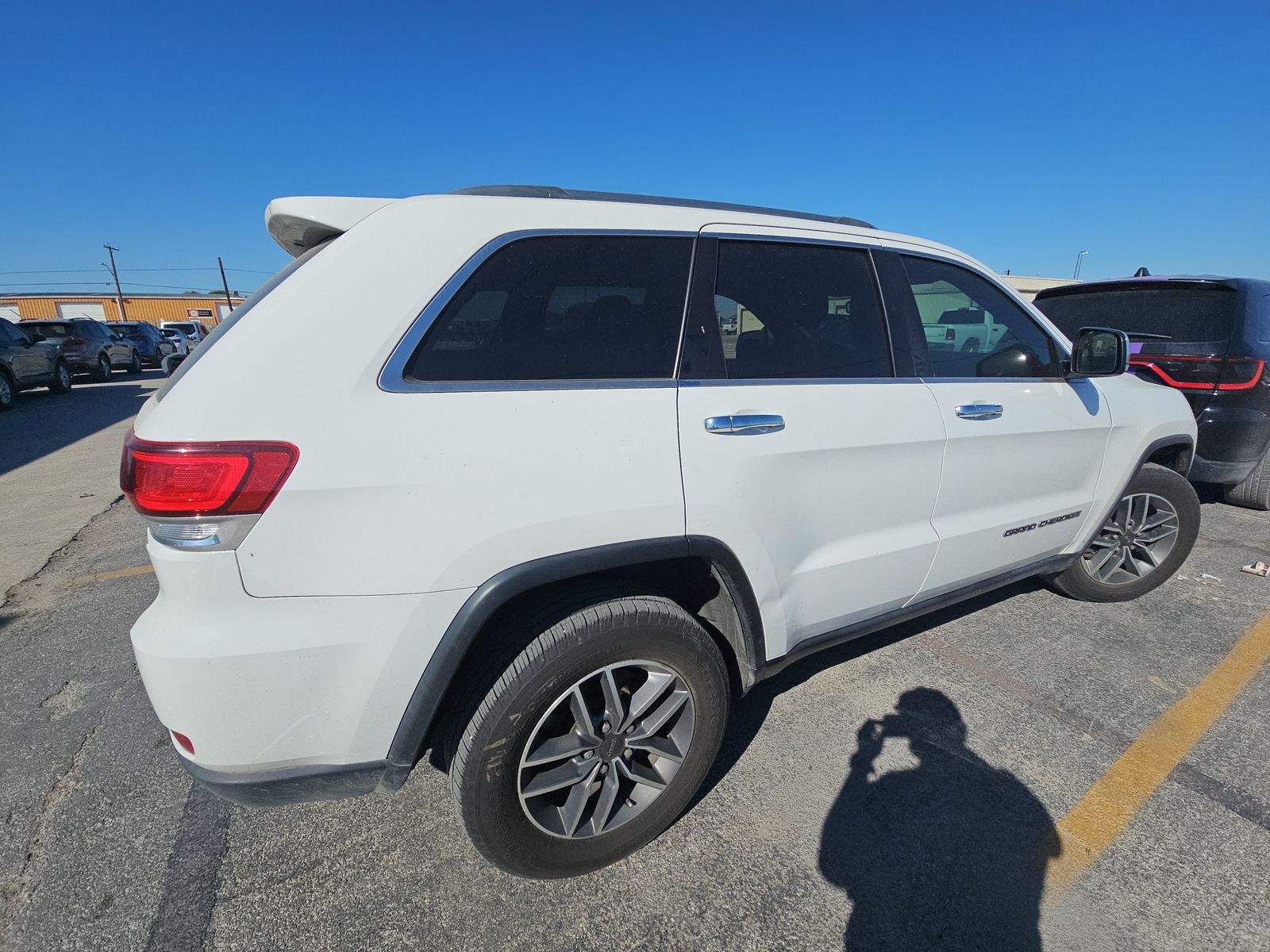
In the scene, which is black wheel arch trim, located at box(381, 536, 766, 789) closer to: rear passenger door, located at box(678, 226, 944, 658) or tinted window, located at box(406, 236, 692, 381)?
rear passenger door, located at box(678, 226, 944, 658)

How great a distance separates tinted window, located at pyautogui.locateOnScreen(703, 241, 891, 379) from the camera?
1.95m

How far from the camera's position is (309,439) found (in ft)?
4.37

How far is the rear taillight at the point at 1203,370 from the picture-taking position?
4156 mm

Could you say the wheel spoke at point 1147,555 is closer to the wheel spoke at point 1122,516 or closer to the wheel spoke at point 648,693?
the wheel spoke at point 1122,516

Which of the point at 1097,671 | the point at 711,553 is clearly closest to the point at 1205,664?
the point at 1097,671

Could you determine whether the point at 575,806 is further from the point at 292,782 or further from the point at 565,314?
the point at 565,314

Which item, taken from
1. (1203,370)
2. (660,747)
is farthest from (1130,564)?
(660,747)

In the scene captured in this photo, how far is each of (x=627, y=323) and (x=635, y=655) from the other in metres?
0.93

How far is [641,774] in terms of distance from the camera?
1.88 meters

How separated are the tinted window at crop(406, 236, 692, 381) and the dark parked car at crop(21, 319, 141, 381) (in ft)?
60.3

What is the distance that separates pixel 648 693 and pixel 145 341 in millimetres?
26116

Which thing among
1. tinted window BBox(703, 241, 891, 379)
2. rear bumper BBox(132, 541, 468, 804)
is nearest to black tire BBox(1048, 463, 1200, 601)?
tinted window BBox(703, 241, 891, 379)

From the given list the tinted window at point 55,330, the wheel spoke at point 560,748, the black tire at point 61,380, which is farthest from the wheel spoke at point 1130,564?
the tinted window at point 55,330

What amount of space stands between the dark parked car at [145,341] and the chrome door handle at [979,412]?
2433 centimetres
